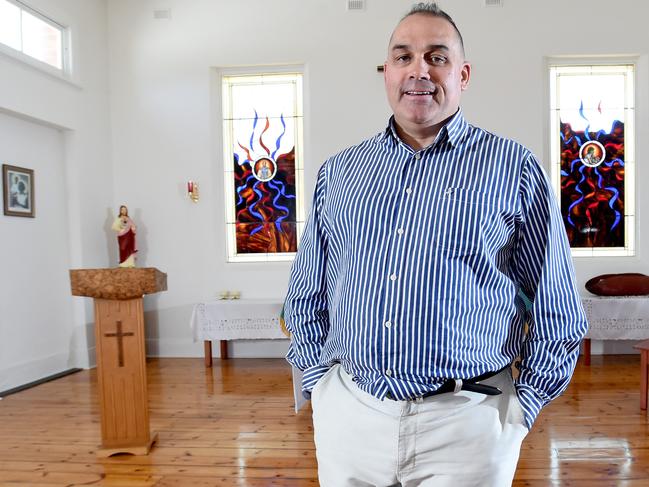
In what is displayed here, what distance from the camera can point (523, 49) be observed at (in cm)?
609

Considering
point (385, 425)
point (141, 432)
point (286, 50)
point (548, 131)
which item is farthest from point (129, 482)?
point (548, 131)

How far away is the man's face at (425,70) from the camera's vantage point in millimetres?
1196

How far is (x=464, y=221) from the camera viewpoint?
115cm

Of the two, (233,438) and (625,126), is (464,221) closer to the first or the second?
(233,438)

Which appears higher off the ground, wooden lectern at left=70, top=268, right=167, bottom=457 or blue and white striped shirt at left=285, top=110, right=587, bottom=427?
blue and white striped shirt at left=285, top=110, right=587, bottom=427

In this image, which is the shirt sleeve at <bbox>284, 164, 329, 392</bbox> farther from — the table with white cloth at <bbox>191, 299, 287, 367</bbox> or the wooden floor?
the table with white cloth at <bbox>191, 299, 287, 367</bbox>

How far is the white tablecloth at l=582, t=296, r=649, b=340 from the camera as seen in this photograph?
547 cm

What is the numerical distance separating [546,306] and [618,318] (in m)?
4.92

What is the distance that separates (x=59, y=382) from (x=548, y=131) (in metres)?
5.49

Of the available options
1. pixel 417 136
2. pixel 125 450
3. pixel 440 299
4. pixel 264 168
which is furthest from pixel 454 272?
pixel 264 168

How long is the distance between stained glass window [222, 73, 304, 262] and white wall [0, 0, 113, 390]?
54.0 inches

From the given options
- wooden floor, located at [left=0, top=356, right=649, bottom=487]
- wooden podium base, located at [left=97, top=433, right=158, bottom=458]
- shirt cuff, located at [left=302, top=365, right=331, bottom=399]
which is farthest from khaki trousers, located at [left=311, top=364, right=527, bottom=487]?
wooden podium base, located at [left=97, top=433, right=158, bottom=458]

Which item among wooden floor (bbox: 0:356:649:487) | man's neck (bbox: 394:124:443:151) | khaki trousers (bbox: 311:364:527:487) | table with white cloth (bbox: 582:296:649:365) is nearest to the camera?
khaki trousers (bbox: 311:364:527:487)

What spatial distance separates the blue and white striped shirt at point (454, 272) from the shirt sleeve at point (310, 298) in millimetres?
104
